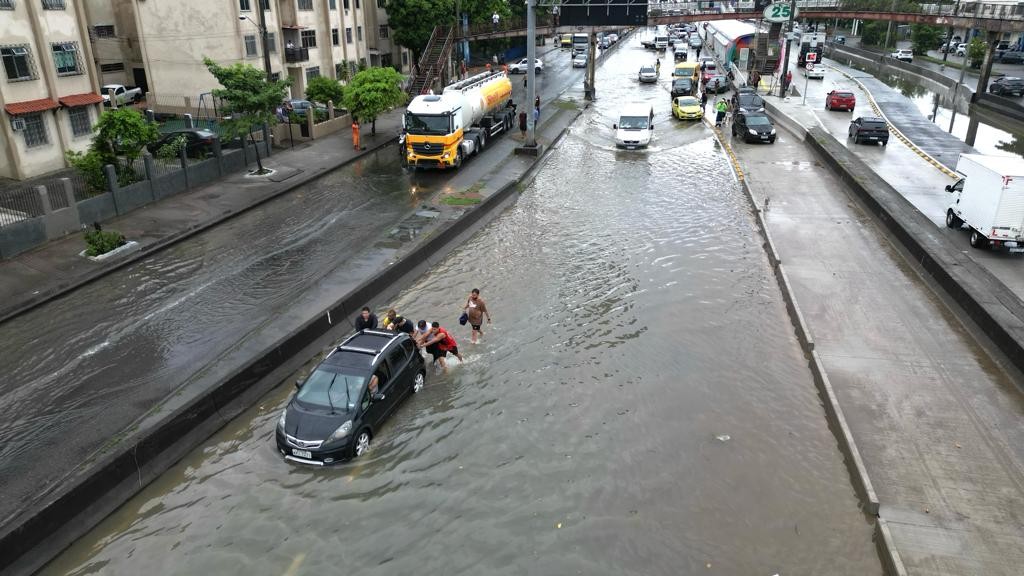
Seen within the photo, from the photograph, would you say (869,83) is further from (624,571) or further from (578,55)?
(624,571)

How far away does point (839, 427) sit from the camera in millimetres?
12492

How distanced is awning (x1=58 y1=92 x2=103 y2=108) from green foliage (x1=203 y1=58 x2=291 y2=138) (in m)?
6.51

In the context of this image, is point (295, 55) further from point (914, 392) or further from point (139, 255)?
point (914, 392)

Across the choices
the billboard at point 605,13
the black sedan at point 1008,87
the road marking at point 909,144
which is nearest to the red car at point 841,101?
the road marking at point 909,144

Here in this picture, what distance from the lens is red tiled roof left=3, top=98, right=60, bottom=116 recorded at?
1061 inches

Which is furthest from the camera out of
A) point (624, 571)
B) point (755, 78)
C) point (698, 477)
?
point (755, 78)

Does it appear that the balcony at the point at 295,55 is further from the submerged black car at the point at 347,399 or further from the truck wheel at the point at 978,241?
the truck wheel at the point at 978,241

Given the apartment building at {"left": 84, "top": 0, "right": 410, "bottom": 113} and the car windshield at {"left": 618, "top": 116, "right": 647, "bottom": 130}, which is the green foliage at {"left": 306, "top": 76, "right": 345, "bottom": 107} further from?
the car windshield at {"left": 618, "top": 116, "right": 647, "bottom": 130}

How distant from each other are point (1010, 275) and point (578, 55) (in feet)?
203

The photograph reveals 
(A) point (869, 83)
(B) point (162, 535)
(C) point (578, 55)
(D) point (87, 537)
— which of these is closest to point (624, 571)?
(B) point (162, 535)

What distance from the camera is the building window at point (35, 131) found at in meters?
28.1

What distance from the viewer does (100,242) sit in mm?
20516

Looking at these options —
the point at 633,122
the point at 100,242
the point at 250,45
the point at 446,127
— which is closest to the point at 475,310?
the point at 100,242

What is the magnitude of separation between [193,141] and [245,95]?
469 cm
